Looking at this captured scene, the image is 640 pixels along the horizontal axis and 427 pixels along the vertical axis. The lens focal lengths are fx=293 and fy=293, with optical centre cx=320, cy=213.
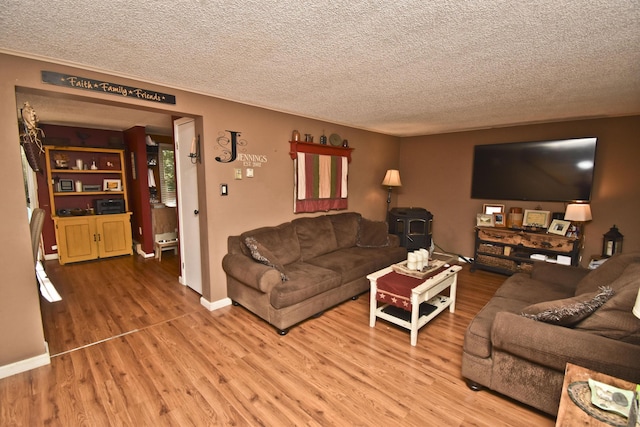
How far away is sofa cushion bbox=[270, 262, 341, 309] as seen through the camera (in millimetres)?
2699

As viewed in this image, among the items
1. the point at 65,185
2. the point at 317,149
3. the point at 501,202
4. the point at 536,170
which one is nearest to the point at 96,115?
the point at 65,185

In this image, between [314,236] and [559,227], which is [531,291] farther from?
[314,236]

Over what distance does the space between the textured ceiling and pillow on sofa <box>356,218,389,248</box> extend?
1.87 m

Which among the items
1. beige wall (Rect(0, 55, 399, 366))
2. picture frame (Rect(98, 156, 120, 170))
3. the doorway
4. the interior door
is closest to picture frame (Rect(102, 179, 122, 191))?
A: picture frame (Rect(98, 156, 120, 170))

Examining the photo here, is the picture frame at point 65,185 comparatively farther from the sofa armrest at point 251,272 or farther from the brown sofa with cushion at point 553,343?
the brown sofa with cushion at point 553,343

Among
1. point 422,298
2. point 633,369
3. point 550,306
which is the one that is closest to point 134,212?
point 422,298

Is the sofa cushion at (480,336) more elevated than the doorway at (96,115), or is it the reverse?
the doorway at (96,115)

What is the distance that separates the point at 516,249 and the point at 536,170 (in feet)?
3.91

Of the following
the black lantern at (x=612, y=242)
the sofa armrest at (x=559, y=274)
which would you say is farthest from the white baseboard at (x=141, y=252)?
the black lantern at (x=612, y=242)

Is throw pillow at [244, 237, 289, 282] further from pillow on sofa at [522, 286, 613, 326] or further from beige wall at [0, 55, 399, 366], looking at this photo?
pillow on sofa at [522, 286, 613, 326]

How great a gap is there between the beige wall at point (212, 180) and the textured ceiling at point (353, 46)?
0.20 metres

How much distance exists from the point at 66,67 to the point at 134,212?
13.0ft

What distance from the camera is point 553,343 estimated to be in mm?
1691

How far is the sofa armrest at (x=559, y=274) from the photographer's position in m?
2.78
